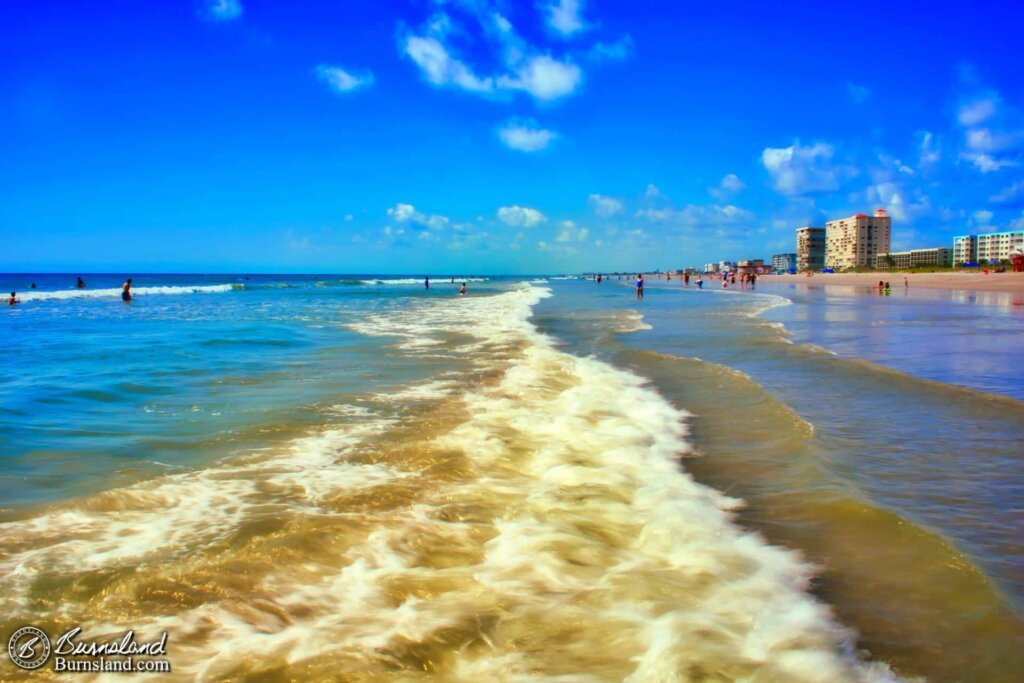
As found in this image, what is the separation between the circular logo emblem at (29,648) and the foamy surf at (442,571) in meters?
0.23

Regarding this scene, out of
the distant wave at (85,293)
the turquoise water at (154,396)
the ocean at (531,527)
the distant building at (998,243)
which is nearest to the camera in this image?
the ocean at (531,527)

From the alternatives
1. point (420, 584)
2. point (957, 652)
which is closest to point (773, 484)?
point (957, 652)

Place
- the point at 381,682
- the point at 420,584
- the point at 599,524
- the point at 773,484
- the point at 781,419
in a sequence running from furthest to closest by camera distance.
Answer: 1. the point at 781,419
2. the point at 773,484
3. the point at 599,524
4. the point at 420,584
5. the point at 381,682

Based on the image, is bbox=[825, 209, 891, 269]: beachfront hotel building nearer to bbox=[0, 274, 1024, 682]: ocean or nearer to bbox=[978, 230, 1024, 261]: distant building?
bbox=[978, 230, 1024, 261]: distant building

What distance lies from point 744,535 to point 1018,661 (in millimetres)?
1808

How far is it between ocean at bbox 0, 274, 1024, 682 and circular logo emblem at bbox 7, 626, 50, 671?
4.4 inches

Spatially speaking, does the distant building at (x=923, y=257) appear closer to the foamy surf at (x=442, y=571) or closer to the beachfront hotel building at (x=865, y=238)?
the beachfront hotel building at (x=865, y=238)

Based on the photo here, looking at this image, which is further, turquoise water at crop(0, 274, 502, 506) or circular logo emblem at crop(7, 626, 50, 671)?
turquoise water at crop(0, 274, 502, 506)

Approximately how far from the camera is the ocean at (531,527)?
329 centimetres

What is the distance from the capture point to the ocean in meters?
→ 3.29

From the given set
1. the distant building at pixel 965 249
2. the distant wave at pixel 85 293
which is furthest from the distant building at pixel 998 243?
the distant wave at pixel 85 293

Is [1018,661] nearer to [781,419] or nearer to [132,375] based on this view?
[781,419]

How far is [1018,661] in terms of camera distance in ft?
10.1

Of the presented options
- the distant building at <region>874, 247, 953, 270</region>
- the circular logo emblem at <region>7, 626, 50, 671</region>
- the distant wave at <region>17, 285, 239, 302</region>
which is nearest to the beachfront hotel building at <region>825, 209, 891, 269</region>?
the distant building at <region>874, 247, 953, 270</region>
